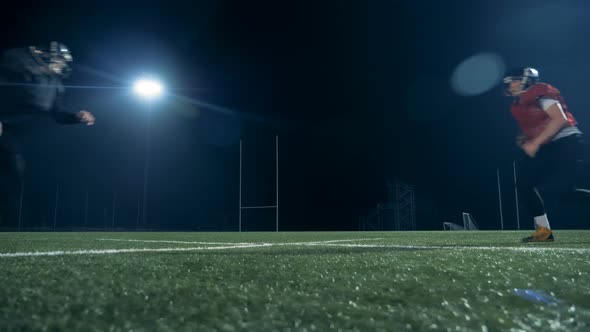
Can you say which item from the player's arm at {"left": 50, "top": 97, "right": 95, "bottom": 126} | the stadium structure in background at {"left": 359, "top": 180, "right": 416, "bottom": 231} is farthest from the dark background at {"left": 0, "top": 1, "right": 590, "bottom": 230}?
the player's arm at {"left": 50, "top": 97, "right": 95, "bottom": 126}

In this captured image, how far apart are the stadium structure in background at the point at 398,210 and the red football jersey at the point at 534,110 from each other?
14.7 meters

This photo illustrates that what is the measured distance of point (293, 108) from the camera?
21.7 meters

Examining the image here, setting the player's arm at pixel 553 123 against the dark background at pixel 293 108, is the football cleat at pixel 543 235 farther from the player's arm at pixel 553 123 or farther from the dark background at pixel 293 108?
the dark background at pixel 293 108

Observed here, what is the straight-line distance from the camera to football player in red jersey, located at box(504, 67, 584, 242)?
3.44m

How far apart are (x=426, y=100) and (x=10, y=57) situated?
18693mm

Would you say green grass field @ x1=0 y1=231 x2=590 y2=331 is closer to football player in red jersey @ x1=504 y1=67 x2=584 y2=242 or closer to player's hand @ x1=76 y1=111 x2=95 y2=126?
football player in red jersey @ x1=504 y1=67 x2=584 y2=242

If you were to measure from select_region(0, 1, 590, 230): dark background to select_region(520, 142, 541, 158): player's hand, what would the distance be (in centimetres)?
1361

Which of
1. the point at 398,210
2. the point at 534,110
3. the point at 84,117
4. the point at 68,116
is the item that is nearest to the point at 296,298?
the point at 534,110

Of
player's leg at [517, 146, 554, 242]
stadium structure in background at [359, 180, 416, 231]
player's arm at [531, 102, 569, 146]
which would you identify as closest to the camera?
player's arm at [531, 102, 569, 146]

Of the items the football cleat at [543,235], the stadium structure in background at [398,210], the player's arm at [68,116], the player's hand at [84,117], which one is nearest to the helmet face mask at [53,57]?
the player's arm at [68,116]

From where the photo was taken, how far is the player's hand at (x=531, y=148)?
3.56m

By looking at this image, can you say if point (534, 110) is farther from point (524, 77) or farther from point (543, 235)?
point (543, 235)

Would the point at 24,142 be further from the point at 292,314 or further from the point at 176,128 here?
the point at 292,314

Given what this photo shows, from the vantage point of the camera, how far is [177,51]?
1923 centimetres
